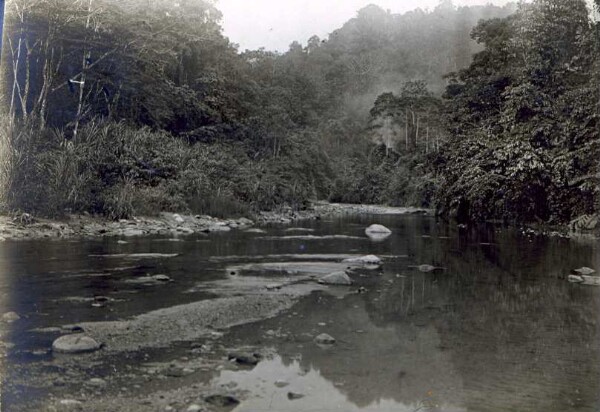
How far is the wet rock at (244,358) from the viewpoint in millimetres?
3494

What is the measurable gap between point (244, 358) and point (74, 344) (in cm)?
108

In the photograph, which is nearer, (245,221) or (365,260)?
(365,260)

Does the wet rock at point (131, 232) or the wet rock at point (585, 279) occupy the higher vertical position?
the wet rock at point (131, 232)

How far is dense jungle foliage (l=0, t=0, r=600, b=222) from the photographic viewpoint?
1364 centimetres

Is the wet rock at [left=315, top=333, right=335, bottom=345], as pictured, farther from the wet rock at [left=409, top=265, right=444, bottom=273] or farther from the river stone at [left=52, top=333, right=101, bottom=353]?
the wet rock at [left=409, top=265, right=444, bottom=273]

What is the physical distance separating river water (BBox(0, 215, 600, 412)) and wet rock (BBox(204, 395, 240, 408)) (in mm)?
132

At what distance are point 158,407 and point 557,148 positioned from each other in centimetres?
1515

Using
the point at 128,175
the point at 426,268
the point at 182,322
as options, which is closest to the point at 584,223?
the point at 426,268

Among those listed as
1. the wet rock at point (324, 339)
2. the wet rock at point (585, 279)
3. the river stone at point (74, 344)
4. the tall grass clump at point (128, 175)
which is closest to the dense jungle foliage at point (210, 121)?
the tall grass clump at point (128, 175)

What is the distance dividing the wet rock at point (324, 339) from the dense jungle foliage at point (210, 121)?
867cm

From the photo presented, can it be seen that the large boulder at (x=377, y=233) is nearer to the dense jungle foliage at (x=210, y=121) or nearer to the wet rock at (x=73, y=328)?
the dense jungle foliage at (x=210, y=121)

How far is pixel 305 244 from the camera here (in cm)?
1123

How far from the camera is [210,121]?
2347 cm

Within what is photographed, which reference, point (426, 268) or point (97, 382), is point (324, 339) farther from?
point (426, 268)
